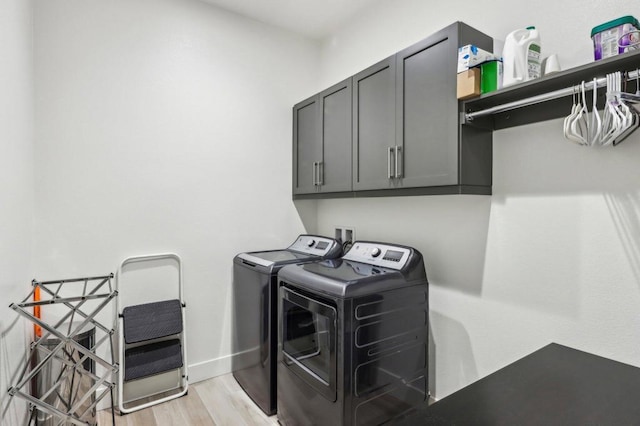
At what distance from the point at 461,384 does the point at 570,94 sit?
1.60 meters

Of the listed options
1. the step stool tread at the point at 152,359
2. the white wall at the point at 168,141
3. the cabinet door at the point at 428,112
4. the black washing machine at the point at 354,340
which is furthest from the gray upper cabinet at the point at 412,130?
the step stool tread at the point at 152,359

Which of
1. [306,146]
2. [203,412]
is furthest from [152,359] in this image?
[306,146]

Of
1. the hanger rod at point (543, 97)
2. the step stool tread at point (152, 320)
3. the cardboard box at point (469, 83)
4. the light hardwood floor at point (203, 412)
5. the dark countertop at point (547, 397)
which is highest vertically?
the cardboard box at point (469, 83)

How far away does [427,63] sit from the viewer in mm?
1806

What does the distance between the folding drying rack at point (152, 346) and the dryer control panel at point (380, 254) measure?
4.19 ft

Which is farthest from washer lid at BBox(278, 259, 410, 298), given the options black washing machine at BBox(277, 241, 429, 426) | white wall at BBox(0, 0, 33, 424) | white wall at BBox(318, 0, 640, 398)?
white wall at BBox(0, 0, 33, 424)

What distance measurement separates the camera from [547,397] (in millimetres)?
1027

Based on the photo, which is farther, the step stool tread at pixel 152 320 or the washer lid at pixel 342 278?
the step stool tread at pixel 152 320

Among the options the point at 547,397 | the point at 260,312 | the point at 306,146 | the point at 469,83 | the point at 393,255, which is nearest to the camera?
the point at 547,397

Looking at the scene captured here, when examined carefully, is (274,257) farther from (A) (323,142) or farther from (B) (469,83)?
(B) (469,83)

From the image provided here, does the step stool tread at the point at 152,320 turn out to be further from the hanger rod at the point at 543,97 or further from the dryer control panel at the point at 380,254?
the hanger rod at the point at 543,97

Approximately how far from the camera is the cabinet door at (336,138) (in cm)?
236

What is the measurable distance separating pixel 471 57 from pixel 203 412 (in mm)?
2531

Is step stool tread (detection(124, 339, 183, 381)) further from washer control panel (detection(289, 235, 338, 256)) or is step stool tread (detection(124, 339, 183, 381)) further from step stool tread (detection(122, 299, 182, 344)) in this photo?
washer control panel (detection(289, 235, 338, 256))
